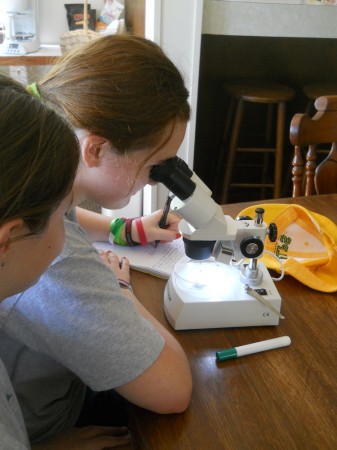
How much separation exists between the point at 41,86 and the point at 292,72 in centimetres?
244

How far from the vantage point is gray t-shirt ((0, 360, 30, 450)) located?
569 millimetres

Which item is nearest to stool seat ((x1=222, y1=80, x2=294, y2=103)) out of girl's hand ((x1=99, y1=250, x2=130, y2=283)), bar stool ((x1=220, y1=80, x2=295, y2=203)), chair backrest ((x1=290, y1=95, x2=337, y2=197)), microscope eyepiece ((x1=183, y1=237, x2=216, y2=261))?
bar stool ((x1=220, y1=80, x2=295, y2=203))

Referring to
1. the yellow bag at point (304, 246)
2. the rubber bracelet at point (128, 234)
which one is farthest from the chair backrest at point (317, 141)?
the rubber bracelet at point (128, 234)

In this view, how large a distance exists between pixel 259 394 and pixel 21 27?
7.87 ft

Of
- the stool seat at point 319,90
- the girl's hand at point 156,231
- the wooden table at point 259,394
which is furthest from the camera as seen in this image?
the stool seat at point 319,90

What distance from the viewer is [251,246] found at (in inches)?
33.2

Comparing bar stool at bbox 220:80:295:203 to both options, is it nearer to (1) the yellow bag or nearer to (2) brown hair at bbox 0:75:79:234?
(1) the yellow bag

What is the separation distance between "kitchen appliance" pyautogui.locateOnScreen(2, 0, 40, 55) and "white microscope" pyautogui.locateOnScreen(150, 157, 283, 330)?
6.40 ft

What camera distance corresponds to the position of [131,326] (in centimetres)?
73

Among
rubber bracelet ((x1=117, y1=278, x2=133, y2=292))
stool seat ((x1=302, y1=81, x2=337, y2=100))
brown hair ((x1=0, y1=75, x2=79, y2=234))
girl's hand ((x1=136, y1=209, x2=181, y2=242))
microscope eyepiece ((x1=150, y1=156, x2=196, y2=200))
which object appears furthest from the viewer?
stool seat ((x1=302, y1=81, x2=337, y2=100))

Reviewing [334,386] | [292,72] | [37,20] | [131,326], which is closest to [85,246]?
[131,326]

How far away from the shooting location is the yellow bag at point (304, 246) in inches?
39.8

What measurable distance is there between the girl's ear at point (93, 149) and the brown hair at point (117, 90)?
1 cm

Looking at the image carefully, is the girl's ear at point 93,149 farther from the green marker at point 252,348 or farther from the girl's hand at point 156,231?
the green marker at point 252,348
